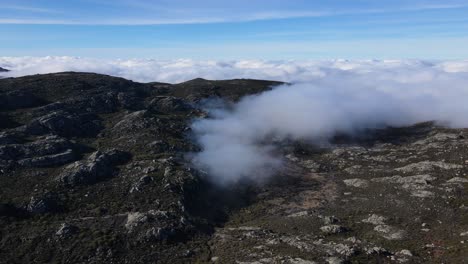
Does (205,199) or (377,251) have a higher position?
(205,199)

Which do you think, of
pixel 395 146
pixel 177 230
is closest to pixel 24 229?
pixel 177 230

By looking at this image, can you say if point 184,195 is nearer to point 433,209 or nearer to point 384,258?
point 384,258

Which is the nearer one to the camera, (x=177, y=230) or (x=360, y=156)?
(x=177, y=230)

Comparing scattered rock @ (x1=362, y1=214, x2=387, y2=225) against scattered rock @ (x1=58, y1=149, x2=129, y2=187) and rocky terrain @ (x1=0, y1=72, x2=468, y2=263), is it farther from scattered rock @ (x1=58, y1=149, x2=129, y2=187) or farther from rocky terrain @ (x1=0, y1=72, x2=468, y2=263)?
scattered rock @ (x1=58, y1=149, x2=129, y2=187)

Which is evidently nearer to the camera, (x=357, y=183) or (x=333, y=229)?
(x=333, y=229)

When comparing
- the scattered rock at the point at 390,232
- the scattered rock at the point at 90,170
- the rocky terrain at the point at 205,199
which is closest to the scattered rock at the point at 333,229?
the rocky terrain at the point at 205,199

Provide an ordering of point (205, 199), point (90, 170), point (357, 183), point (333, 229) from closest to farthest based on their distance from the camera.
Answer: point (333, 229) < point (205, 199) < point (90, 170) < point (357, 183)

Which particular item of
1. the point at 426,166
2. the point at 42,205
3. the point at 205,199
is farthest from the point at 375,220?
the point at 42,205

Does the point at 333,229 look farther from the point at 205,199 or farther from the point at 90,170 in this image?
the point at 90,170

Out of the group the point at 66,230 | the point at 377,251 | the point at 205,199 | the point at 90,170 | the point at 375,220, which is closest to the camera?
the point at 377,251
